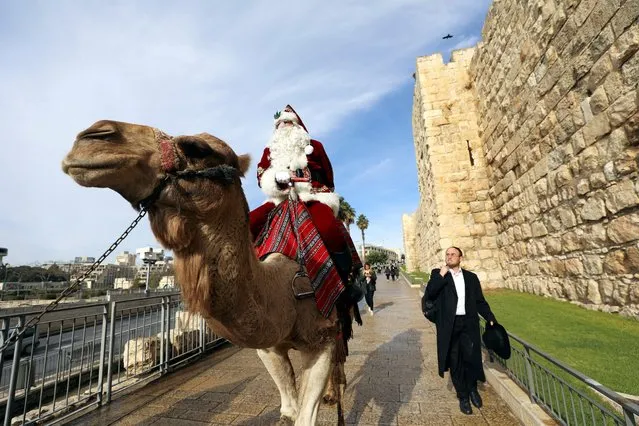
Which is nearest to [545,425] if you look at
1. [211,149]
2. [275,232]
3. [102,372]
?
[275,232]

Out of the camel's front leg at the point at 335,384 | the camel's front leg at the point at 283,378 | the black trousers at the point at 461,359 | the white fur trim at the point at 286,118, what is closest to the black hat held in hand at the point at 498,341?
the black trousers at the point at 461,359

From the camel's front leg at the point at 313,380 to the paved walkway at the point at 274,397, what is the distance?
205 cm

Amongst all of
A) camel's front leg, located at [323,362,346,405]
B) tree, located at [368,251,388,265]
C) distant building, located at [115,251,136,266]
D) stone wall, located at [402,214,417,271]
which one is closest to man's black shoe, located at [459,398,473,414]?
camel's front leg, located at [323,362,346,405]

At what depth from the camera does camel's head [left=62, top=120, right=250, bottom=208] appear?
1192 millimetres

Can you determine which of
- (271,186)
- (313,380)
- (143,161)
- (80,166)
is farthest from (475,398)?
(80,166)

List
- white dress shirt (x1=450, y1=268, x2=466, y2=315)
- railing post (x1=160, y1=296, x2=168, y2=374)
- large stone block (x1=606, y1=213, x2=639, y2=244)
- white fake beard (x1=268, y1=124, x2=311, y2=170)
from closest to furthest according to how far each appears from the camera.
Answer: white fake beard (x1=268, y1=124, x2=311, y2=170) → white dress shirt (x1=450, y1=268, x2=466, y2=315) → large stone block (x1=606, y1=213, x2=639, y2=244) → railing post (x1=160, y1=296, x2=168, y2=374)

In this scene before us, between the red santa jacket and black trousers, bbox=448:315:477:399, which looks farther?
black trousers, bbox=448:315:477:399

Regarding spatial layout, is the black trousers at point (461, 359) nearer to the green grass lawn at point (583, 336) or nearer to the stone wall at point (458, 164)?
the green grass lawn at point (583, 336)

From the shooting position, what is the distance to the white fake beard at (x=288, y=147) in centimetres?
312

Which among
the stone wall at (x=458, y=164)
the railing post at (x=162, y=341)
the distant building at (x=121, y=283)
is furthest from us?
the distant building at (x=121, y=283)

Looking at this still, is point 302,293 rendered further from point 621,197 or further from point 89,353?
point 621,197

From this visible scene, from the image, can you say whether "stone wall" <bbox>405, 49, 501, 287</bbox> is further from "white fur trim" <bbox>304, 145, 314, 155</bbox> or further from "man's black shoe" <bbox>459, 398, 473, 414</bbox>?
"white fur trim" <bbox>304, 145, 314, 155</bbox>

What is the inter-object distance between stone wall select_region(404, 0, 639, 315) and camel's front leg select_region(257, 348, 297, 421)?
5.54 m

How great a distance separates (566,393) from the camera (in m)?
3.53
